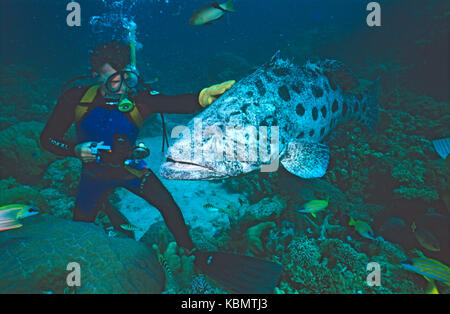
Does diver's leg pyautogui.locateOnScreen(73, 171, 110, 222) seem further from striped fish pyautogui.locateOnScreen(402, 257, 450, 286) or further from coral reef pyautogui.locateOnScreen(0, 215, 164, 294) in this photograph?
striped fish pyautogui.locateOnScreen(402, 257, 450, 286)

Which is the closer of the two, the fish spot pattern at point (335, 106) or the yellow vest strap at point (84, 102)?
the yellow vest strap at point (84, 102)

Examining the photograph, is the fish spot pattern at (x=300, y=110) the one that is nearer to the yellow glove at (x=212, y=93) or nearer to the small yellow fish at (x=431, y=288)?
the yellow glove at (x=212, y=93)

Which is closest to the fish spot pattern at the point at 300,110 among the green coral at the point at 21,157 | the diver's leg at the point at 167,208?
the diver's leg at the point at 167,208

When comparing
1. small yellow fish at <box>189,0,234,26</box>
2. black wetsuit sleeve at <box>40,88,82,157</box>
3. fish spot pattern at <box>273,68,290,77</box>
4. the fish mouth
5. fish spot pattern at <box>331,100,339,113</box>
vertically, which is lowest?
the fish mouth

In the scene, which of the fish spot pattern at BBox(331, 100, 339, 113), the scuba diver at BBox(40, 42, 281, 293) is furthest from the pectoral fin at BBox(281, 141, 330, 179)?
the scuba diver at BBox(40, 42, 281, 293)

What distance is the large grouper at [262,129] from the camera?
2.69 m

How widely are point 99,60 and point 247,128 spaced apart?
2.21 m

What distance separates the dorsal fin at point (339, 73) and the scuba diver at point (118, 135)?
2407 millimetres

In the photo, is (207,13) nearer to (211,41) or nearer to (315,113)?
(315,113)

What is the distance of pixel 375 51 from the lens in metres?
16.1

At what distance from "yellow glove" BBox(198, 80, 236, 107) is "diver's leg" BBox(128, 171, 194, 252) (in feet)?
4.82

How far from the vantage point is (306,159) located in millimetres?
3133

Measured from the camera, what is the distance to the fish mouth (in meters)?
2.56

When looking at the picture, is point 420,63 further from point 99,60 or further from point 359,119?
point 99,60
